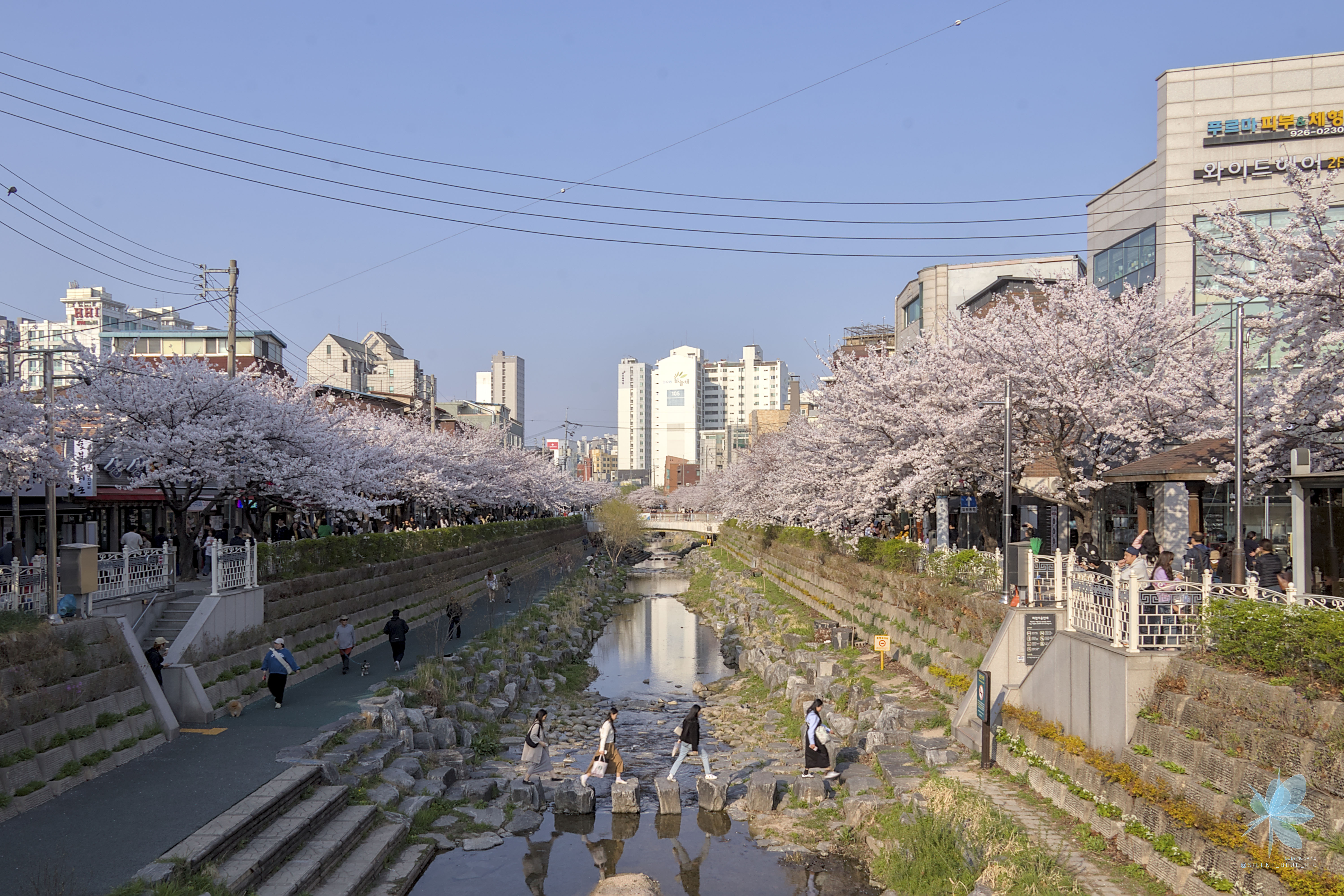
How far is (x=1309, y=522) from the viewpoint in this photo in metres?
17.1

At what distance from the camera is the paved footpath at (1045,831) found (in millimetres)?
10742

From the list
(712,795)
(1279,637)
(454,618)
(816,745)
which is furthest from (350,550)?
(1279,637)

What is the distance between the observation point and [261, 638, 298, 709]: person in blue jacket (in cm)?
1959

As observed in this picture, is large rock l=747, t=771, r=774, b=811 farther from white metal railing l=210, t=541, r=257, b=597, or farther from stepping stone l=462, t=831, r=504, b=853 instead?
white metal railing l=210, t=541, r=257, b=597

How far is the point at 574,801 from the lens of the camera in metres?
17.5

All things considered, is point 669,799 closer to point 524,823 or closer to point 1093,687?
point 524,823

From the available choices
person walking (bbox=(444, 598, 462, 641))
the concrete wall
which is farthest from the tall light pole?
person walking (bbox=(444, 598, 462, 641))

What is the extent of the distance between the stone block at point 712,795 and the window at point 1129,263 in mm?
30059

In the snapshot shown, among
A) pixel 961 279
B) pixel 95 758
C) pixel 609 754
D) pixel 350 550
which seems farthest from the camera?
pixel 961 279

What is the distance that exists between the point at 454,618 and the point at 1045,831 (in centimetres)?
2148

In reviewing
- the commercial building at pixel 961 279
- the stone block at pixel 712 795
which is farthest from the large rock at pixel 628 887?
the commercial building at pixel 961 279

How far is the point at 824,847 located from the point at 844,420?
19.4 m

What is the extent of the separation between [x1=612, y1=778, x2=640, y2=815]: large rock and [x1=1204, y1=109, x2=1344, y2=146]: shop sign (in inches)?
1503

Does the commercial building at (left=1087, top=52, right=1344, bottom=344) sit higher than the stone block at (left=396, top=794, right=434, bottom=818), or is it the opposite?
the commercial building at (left=1087, top=52, right=1344, bottom=344)
